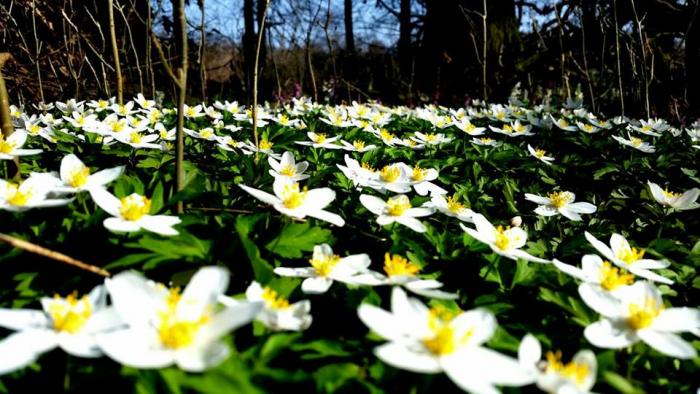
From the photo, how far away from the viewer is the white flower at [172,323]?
71 cm

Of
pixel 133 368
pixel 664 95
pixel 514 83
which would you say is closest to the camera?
pixel 133 368

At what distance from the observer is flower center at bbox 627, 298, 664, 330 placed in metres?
0.98

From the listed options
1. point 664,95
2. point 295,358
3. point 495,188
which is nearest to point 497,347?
point 295,358

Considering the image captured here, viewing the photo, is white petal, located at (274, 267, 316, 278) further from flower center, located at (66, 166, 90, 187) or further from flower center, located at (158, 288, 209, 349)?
flower center, located at (66, 166, 90, 187)

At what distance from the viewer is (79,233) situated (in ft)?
3.58

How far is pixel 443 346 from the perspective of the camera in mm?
806

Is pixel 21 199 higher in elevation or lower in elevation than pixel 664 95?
lower

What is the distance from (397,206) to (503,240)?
1.06 feet

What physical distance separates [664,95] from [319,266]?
6.61 meters

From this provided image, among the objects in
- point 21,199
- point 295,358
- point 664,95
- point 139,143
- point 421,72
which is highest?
point 421,72

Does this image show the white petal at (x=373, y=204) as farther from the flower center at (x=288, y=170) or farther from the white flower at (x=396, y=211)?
the flower center at (x=288, y=170)

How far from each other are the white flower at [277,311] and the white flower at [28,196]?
0.48 meters

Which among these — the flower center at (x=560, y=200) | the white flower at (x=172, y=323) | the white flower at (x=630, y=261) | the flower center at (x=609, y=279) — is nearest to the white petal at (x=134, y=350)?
the white flower at (x=172, y=323)

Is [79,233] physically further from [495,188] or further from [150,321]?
[495,188]
